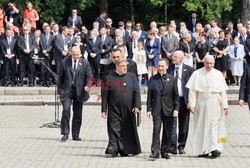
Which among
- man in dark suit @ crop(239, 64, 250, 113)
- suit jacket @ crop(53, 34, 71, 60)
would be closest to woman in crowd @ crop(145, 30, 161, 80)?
suit jacket @ crop(53, 34, 71, 60)

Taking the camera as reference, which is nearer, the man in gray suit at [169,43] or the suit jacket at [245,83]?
the suit jacket at [245,83]

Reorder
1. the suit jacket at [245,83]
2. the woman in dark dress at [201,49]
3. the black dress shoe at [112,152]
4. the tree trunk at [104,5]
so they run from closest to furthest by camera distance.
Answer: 1. the black dress shoe at [112,152]
2. the suit jacket at [245,83]
3. the woman in dark dress at [201,49]
4. the tree trunk at [104,5]

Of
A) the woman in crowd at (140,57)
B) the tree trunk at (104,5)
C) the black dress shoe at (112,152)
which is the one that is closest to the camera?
the black dress shoe at (112,152)

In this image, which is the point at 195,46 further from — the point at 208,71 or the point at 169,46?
the point at 208,71

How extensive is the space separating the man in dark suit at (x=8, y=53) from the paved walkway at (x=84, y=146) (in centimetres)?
467

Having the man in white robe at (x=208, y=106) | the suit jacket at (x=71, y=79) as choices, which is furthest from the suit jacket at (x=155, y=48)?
the man in white robe at (x=208, y=106)

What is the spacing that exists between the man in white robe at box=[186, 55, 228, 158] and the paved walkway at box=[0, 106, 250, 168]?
1.27 feet

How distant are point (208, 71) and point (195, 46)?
12.2 metres

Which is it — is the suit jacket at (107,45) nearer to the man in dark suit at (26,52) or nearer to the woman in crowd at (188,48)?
the man in dark suit at (26,52)

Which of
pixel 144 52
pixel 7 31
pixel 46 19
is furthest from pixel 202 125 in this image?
pixel 46 19

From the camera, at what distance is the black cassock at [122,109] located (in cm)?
1758

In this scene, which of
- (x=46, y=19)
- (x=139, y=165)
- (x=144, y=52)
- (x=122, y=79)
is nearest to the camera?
(x=139, y=165)

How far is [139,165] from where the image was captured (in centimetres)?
1633

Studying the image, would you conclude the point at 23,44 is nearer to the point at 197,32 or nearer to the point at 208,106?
the point at 197,32
